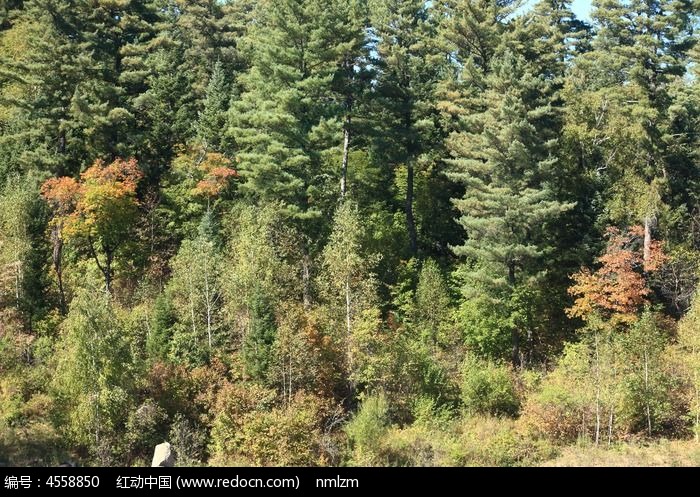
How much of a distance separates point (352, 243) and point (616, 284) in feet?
40.2

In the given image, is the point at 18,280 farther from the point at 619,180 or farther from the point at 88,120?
the point at 619,180

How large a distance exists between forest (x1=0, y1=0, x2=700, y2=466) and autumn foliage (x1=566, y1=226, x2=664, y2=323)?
0.69 feet

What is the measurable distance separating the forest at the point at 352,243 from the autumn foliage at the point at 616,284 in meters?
0.21

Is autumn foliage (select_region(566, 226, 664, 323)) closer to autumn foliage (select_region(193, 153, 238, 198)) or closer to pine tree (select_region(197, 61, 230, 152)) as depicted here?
autumn foliage (select_region(193, 153, 238, 198))

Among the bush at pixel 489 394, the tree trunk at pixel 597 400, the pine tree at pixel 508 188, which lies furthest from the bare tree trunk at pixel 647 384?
the pine tree at pixel 508 188

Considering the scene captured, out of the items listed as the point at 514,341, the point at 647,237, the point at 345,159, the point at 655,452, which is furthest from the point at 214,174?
the point at 655,452

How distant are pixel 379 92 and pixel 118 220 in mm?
14679

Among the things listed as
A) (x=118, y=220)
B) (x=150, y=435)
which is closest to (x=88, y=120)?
(x=118, y=220)

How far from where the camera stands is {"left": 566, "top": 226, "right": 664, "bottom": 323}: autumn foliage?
1147 inches

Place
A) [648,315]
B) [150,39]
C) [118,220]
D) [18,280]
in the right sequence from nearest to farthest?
[648,315], [18,280], [118,220], [150,39]

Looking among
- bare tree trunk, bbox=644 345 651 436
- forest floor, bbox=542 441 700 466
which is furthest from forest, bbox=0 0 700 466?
forest floor, bbox=542 441 700 466

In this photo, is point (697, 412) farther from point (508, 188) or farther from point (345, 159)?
point (345, 159)

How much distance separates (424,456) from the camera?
2142 cm

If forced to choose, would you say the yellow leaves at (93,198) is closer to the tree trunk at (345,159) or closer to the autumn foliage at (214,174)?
the autumn foliage at (214,174)
